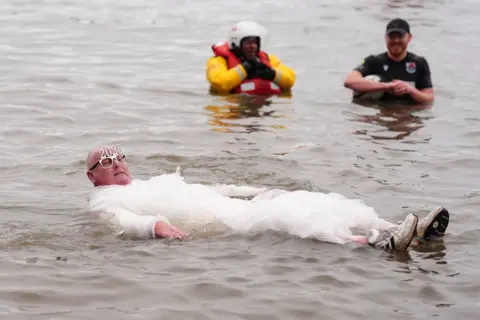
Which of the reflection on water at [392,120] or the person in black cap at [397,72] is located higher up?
the person in black cap at [397,72]

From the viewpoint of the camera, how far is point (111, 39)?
1845cm

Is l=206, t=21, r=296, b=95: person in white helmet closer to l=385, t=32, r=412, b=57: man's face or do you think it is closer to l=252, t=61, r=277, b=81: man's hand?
l=252, t=61, r=277, b=81: man's hand

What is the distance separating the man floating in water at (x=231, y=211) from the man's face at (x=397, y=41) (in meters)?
5.48

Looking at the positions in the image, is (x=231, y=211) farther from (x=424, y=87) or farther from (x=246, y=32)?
(x=424, y=87)

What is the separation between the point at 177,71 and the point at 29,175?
21.2 ft

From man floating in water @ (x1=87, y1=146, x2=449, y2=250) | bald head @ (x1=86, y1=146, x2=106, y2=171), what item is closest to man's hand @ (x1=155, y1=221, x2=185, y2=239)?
man floating in water @ (x1=87, y1=146, x2=449, y2=250)

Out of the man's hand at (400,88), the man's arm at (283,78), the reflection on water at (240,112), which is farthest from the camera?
the man's arm at (283,78)

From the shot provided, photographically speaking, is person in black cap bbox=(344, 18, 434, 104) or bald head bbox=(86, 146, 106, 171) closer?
A: bald head bbox=(86, 146, 106, 171)

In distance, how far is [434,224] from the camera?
6926 mm

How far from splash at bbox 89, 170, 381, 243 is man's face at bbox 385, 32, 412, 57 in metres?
5.71

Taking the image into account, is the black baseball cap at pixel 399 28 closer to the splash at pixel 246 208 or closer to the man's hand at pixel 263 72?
the man's hand at pixel 263 72

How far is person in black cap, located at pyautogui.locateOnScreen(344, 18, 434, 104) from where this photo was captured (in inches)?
505

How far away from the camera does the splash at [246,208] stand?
7.08m

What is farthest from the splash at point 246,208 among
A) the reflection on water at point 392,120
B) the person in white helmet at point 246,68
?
the person in white helmet at point 246,68
